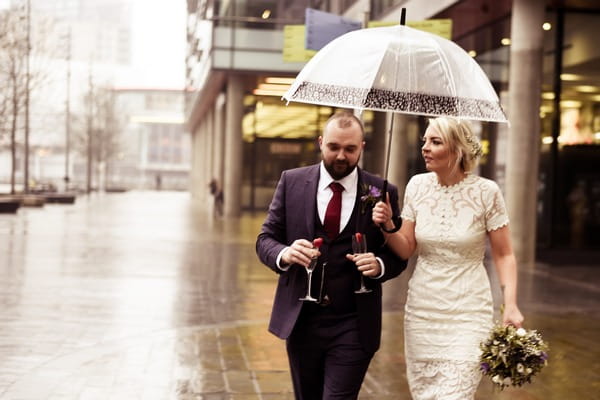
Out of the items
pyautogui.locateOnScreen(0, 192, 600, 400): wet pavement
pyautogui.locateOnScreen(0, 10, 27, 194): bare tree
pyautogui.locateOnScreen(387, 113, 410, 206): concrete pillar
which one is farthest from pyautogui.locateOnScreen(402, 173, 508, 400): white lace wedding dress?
pyautogui.locateOnScreen(0, 10, 27, 194): bare tree

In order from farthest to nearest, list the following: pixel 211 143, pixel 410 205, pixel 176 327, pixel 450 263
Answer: pixel 211 143, pixel 176 327, pixel 410 205, pixel 450 263

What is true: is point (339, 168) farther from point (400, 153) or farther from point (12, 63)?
point (12, 63)

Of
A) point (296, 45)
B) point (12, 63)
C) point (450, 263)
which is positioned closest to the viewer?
point (450, 263)

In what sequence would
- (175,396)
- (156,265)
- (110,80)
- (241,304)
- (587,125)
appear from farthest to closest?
(110,80) < (587,125) < (156,265) < (241,304) < (175,396)

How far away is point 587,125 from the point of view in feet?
65.9

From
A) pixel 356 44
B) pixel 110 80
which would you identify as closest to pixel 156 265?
pixel 356 44

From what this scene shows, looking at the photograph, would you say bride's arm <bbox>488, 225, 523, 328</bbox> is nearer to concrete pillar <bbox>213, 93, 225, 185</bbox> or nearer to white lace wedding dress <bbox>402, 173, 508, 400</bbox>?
white lace wedding dress <bbox>402, 173, 508, 400</bbox>

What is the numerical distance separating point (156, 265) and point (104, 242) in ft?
18.0

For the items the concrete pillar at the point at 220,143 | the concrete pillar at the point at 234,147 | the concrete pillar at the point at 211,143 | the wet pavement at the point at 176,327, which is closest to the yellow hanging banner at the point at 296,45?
the wet pavement at the point at 176,327

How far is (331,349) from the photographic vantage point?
452cm

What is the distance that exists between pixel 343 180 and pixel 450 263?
65 cm

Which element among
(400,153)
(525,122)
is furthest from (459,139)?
(400,153)

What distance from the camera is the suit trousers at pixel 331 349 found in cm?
446

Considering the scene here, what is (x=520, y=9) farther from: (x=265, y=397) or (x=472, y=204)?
(x=472, y=204)
